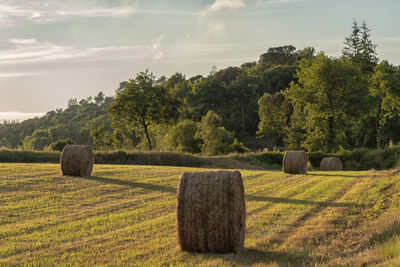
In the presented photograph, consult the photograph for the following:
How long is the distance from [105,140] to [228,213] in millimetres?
50645

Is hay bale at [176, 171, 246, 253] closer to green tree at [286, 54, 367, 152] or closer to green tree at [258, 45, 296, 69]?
green tree at [286, 54, 367, 152]

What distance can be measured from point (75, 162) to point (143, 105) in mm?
28489

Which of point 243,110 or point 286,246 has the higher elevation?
point 243,110

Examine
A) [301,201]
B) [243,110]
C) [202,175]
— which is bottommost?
[301,201]

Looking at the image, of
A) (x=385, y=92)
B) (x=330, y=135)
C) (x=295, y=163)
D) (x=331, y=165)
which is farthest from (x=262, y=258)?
(x=385, y=92)

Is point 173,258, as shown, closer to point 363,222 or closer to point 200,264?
point 200,264

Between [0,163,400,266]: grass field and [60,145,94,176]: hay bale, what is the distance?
1705mm

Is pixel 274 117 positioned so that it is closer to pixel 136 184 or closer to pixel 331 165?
pixel 331 165

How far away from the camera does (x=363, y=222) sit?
11031mm

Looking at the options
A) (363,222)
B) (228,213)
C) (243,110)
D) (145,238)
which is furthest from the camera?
(243,110)

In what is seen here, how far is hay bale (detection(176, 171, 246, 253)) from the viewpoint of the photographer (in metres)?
8.70

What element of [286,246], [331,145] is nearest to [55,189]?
[286,246]

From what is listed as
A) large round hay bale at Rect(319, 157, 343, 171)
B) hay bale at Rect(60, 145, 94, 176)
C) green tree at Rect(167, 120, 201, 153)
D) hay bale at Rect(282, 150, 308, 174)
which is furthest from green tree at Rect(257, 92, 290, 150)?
hay bale at Rect(60, 145, 94, 176)

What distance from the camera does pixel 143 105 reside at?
163 feet
